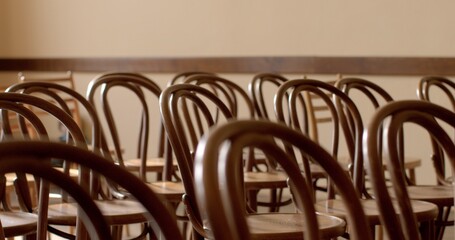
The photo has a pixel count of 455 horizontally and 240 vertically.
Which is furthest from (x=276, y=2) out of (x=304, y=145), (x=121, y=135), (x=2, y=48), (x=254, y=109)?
(x=304, y=145)

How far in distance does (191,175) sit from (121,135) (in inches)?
159

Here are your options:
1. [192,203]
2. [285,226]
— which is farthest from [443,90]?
[192,203]

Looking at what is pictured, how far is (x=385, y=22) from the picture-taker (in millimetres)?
5152

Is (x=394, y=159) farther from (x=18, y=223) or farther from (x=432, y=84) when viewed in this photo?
(x=432, y=84)

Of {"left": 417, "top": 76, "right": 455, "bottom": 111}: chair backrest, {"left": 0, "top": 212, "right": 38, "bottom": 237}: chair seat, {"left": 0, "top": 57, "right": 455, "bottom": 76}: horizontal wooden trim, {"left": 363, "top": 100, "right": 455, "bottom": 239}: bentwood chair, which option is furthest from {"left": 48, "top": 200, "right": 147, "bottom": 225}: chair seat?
{"left": 0, "top": 57, "right": 455, "bottom": 76}: horizontal wooden trim

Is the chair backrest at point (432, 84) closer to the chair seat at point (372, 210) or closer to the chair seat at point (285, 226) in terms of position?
the chair seat at point (372, 210)

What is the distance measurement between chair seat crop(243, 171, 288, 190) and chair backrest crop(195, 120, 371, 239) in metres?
1.76

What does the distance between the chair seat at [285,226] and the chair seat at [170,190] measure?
413 millimetres

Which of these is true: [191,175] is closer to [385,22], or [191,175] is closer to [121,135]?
[385,22]

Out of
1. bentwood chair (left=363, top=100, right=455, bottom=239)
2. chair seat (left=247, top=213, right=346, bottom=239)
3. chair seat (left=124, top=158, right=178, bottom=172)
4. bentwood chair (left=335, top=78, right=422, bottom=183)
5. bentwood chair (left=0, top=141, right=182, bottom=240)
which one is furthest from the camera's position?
chair seat (left=124, top=158, right=178, bottom=172)

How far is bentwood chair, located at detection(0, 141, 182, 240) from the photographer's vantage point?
1077 mm

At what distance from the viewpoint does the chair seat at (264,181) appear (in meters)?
3.19

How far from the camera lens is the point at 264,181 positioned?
3219 mm

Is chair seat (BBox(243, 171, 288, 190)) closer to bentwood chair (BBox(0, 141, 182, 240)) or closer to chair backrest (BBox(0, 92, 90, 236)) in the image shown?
chair backrest (BBox(0, 92, 90, 236))
